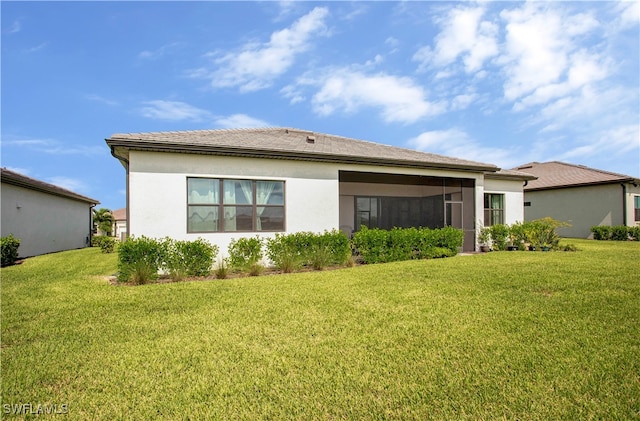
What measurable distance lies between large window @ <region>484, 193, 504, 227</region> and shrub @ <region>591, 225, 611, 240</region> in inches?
388

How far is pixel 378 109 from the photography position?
1455 cm

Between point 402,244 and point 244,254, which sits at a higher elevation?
point 402,244

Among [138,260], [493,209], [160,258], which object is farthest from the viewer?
[493,209]

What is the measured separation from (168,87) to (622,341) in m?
13.7

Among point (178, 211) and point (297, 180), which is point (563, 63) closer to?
point (297, 180)

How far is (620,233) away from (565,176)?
5921mm

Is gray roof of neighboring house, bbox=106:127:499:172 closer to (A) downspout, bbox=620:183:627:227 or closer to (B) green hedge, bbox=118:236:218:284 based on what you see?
(B) green hedge, bbox=118:236:218:284

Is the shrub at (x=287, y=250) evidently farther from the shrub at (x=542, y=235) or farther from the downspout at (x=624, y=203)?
the downspout at (x=624, y=203)

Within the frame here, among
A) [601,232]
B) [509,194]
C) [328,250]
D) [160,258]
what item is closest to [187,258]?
[160,258]

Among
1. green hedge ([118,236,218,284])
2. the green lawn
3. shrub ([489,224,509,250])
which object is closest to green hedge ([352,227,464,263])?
shrub ([489,224,509,250])

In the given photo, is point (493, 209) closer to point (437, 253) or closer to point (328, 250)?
point (437, 253)

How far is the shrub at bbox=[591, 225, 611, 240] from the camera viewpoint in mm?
20062

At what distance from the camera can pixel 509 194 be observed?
53.1ft

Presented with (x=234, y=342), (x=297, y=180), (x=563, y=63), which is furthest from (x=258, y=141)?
(x=563, y=63)
